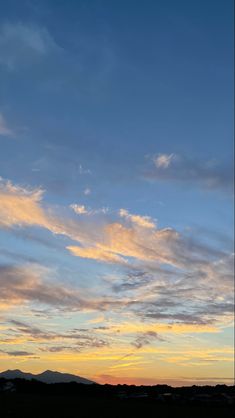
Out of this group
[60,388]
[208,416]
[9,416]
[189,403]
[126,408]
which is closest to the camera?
[9,416]

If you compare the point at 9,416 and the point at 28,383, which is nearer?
the point at 9,416

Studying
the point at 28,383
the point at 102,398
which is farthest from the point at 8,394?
the point at 102,398

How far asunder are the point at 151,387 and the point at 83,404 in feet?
118

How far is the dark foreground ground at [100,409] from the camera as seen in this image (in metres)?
56.2

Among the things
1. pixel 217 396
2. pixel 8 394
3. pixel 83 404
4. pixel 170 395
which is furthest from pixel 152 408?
pixel 8 394

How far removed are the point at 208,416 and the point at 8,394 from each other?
36.7 m

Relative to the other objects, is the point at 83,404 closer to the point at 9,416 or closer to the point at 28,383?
the point at 9,416

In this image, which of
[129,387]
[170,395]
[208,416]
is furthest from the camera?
[129,387]

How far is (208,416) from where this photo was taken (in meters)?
60.3

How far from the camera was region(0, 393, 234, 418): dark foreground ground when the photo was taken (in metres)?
56.2

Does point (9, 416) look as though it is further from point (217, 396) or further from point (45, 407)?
point (217, 396)

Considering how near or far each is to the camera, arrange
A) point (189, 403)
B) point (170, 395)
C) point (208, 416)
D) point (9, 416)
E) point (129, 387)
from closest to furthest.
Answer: point (9, 416)
point (208, 416)
point (189, 403)
point (170, 395)
point (129, 387)

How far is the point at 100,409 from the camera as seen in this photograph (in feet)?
204

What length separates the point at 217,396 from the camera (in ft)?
276
